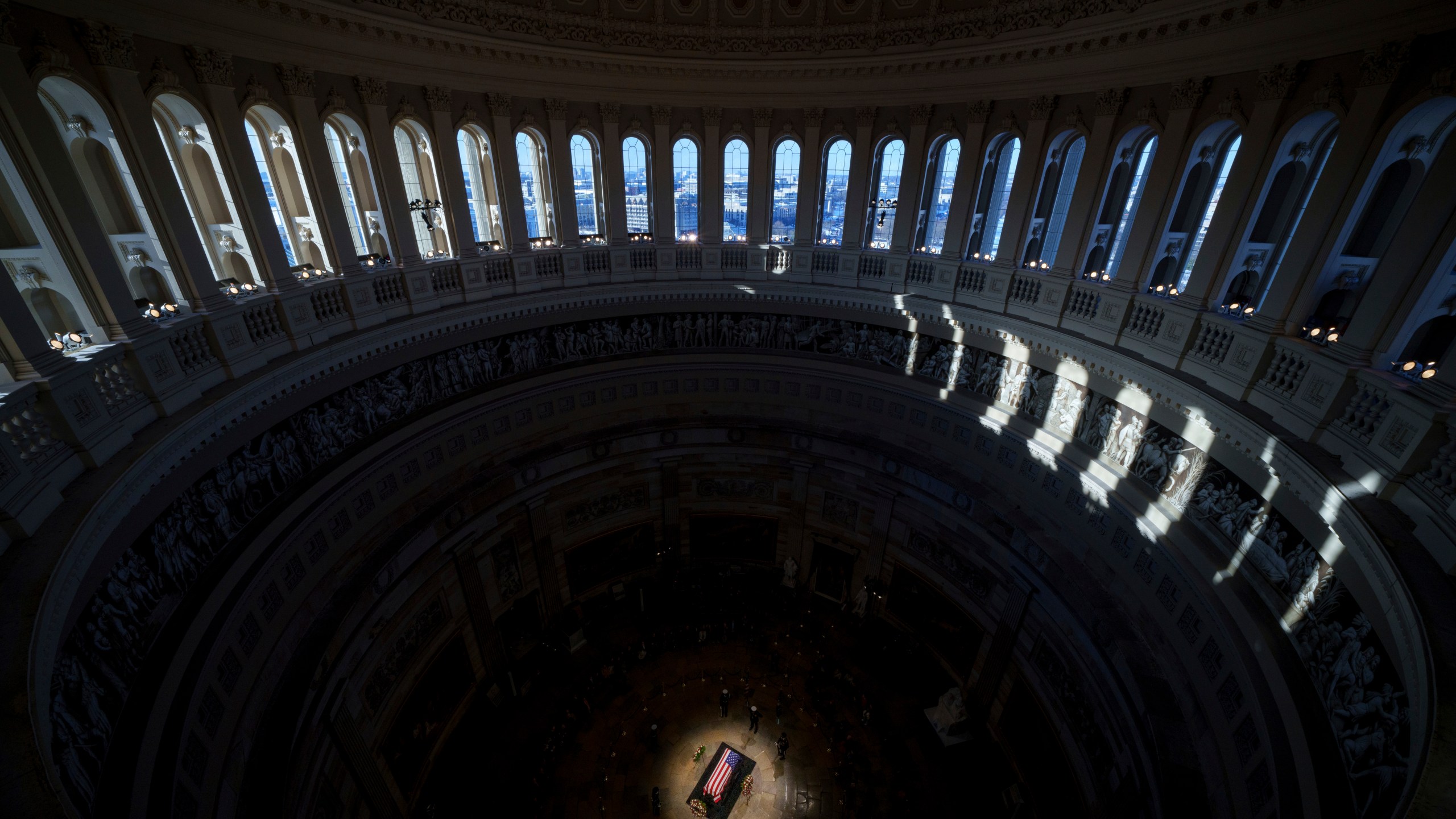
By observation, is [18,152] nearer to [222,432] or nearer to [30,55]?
[30,55]

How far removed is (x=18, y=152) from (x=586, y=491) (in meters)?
12.0

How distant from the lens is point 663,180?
16.1 metres

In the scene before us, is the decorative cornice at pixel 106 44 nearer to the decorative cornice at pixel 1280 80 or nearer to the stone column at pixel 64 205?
the stone column at pixel 64 205

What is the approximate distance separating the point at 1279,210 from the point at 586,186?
1469 centimetres

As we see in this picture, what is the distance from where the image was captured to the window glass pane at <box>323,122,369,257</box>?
11.9 metres

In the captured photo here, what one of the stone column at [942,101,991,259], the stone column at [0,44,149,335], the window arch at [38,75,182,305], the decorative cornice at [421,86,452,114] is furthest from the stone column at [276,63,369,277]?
the stone column at [942,101,991,259]

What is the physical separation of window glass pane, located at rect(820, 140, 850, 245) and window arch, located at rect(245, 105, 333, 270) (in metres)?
12.0

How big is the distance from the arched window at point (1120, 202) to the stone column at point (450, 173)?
45.2 ft

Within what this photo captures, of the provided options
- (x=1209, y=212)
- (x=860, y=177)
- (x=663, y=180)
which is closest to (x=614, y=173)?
(x=663, y=180)

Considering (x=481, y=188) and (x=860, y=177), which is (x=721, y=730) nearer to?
(x=860, y=177)

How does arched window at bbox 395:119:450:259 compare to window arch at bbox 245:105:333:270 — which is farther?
arched window at bbox 395:119:450:259

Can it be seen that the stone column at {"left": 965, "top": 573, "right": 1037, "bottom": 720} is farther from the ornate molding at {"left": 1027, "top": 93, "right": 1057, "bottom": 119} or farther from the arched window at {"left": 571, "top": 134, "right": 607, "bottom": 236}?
the arched window at {"left": 571, "top": 134, "right": 607, "bottom": 236}

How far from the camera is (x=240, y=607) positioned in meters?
8.31

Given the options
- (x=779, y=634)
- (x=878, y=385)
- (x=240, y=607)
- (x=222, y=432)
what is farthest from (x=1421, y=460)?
(x=222, y=432)
